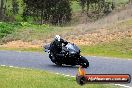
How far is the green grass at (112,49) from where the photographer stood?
A: 28.7 m

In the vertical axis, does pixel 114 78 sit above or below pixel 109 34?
above

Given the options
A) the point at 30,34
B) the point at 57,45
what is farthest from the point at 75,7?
the point at 57,45

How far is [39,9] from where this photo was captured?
7381cm

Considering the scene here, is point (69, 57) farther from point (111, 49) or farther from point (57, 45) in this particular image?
point (111, 49)

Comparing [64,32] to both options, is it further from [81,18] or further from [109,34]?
[81,18]

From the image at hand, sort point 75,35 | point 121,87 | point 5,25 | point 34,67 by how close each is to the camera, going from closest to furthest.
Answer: point 121,87, point 34,67, point 75,35, point 5,25

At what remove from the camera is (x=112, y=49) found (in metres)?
29.9

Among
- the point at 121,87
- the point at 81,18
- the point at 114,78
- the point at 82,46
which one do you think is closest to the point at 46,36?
the point at 82,46

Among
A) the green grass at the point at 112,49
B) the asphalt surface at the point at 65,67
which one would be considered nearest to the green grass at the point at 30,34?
the green grass at the point at 112,49

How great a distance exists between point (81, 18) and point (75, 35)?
47.3m

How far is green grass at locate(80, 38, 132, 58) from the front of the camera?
1131 inches

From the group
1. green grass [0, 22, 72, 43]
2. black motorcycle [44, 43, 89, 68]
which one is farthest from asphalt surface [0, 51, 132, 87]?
green grass [0, 22, 72, 43]

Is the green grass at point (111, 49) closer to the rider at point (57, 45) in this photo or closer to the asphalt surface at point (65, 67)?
the asphalt surface at point (65, 67)

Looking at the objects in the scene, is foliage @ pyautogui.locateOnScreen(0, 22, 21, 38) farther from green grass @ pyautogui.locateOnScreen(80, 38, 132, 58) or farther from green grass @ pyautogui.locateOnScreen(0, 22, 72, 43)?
green grass @ pyautogui.locateOnScreen(80, 38, 132, 58)
